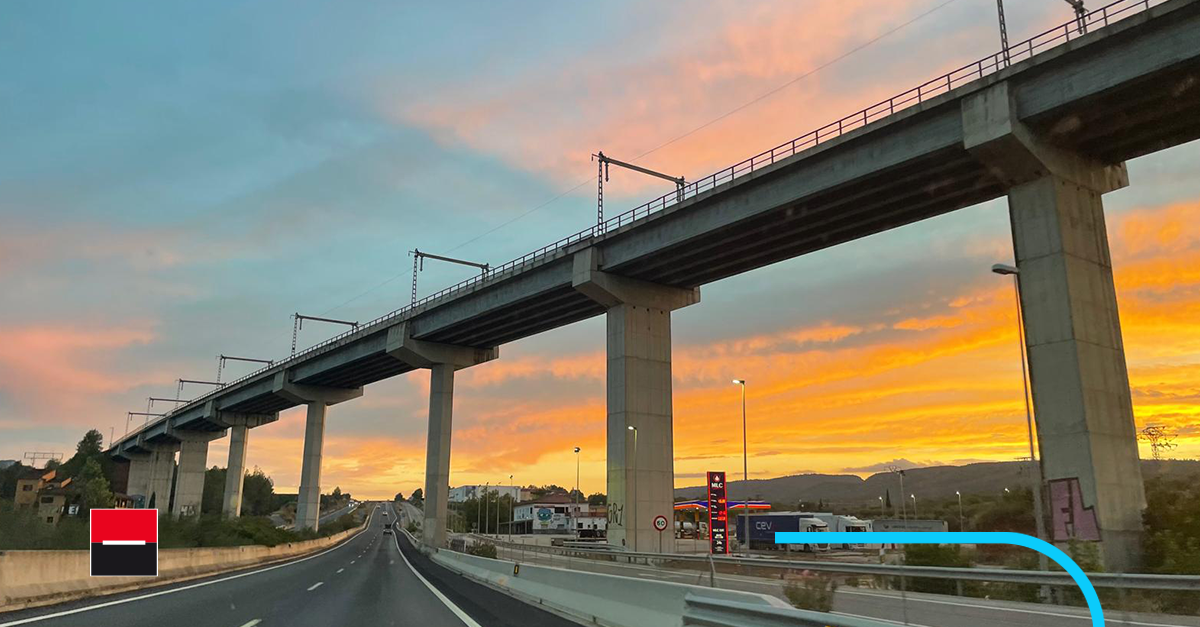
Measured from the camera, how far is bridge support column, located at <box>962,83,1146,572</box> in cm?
2511

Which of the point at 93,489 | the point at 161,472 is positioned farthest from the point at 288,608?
the point at 161,472

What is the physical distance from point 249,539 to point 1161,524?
46.5 metres

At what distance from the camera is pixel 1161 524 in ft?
82.9

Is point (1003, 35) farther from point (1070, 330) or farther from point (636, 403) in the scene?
point (636, 403)

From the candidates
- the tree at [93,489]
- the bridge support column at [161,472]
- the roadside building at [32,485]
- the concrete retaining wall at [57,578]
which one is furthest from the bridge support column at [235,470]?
the concrete retaining wall at [57,578]

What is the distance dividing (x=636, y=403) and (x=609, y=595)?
31.1 metres

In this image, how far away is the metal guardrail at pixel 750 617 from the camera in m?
7.29

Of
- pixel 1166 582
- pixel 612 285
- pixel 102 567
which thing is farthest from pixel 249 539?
pixel 1166 582

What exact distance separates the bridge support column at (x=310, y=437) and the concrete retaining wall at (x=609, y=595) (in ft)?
223

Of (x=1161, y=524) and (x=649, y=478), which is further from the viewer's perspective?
(x=649, y=478)

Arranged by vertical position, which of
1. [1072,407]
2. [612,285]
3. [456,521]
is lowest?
[456,521]

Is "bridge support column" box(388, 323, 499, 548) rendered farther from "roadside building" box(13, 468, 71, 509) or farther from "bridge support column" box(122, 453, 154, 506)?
"bridge support column" box(122, 453, 154, 506)

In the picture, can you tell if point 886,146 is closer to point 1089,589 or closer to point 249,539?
point 1089,589

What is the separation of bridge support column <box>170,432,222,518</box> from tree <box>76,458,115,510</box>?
11.1 m
